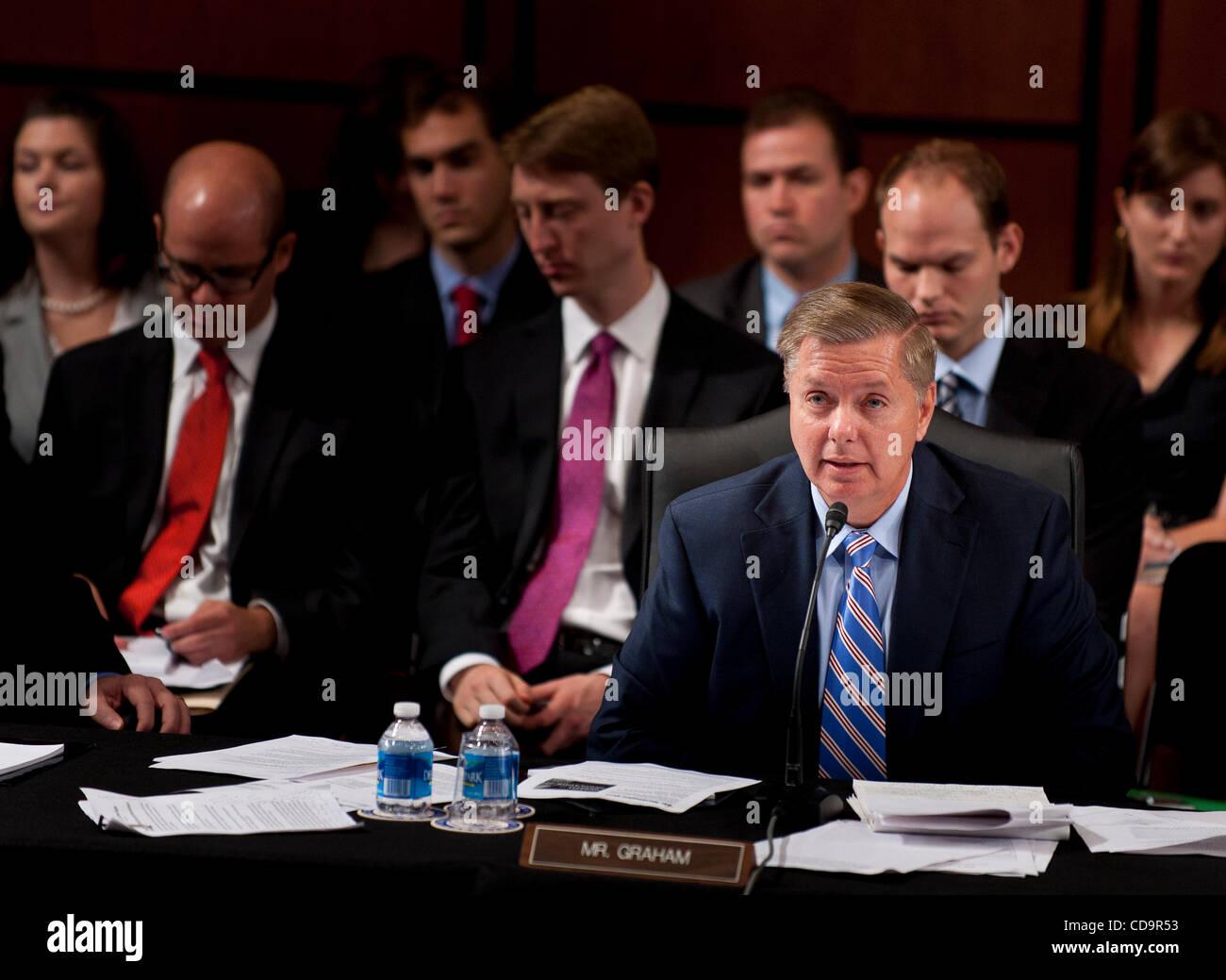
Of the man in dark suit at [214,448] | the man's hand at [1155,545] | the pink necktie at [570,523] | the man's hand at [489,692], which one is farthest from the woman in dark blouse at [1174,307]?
the man in dark suit at [214,448]

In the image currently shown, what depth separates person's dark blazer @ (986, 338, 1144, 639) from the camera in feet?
9.62

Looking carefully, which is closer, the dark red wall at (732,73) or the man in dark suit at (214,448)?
the man in dark suit at (214,448)

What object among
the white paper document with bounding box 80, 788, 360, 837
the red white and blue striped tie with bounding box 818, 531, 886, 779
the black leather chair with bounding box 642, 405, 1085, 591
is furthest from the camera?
the black leather chair with bounding box 642, 405, 1085, 591

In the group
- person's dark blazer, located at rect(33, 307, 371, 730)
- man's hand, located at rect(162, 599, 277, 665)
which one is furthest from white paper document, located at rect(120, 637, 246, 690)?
person's dark blazer, located at rect(33, 307, 371, 730)

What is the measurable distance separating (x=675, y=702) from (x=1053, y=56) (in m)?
2.67

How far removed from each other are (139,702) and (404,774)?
0.87 meters

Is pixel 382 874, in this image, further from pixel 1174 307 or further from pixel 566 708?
pixel 1174 307

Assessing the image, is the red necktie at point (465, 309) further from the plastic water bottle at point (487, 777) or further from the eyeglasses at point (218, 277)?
the plastic water bottle at point (487, 777)

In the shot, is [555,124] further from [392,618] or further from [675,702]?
[675,702]

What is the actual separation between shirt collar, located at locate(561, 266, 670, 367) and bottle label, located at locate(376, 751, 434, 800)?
153cm

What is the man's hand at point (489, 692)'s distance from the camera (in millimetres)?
2715

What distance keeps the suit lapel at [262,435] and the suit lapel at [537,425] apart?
1.56 ft

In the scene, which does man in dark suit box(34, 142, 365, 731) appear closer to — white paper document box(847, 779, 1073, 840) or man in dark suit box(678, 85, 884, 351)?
man in dark suit box(678, 85, 884, 351)
